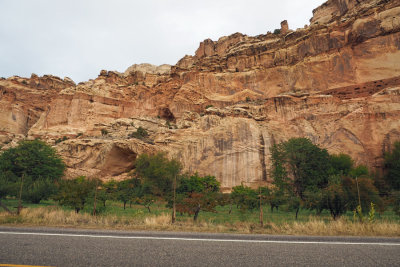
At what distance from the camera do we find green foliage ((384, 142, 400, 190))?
104 ft

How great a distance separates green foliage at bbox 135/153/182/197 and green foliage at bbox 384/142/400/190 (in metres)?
32.7

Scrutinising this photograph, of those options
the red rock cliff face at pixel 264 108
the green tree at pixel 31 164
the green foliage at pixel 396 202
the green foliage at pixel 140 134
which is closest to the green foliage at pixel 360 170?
the red rock cliff face at pixel 264 108

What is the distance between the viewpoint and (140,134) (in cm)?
4559

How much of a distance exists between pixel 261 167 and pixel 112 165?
2890 cm

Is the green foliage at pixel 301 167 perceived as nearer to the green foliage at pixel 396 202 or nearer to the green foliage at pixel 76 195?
the green foliage at pixel 396 202

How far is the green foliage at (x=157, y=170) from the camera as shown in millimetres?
33219

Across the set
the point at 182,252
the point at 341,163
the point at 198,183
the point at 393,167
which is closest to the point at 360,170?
the point at 341,163

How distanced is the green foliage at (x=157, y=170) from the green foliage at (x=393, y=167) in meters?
32.7

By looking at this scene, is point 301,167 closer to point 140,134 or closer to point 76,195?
point 76,195

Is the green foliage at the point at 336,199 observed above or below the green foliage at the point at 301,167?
below

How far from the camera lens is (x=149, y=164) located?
38.7m

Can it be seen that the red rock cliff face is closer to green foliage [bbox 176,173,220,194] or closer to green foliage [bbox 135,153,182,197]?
green foliage [bbox 176,173,220,194]

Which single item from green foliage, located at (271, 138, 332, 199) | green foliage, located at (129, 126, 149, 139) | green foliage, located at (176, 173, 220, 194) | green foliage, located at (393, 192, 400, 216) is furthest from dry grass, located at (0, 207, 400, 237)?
green foliage, located at (129, 126, 149, 139)

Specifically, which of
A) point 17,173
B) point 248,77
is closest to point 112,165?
point 17,173
